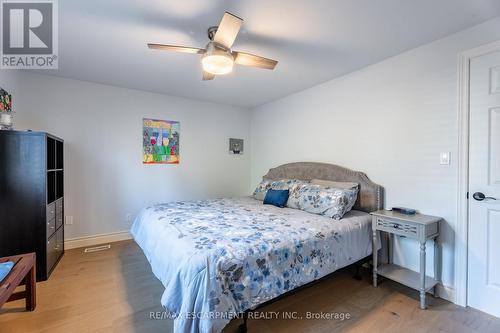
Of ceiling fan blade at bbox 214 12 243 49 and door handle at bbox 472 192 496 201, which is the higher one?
ceiling fan blade at bbox 214 12 243 49

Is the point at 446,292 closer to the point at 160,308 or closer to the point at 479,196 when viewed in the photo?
the point at 479,196

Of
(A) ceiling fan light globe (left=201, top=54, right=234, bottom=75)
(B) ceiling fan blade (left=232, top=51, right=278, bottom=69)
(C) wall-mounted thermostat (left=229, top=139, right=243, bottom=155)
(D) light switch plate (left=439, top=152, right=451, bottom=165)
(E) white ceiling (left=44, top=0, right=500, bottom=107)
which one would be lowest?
(D) light switch plate (left=439, top=152, right=451, bottom=165)

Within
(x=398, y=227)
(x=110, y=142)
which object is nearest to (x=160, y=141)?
(x=110, y=142)

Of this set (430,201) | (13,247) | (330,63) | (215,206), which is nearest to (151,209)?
(215,206)

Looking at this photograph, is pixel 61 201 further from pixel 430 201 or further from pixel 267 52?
pixel 430 201

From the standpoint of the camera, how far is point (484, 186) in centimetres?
200

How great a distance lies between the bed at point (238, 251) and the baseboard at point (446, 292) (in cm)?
65

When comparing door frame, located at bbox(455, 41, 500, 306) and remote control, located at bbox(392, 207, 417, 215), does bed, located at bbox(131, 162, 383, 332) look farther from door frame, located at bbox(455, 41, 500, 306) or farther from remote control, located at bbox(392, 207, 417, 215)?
door frame, located at bbox(455, 41, 500, 306)

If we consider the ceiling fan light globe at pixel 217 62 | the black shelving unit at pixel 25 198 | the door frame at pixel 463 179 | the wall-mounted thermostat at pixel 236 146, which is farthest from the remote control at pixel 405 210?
the black shelving unit at pixel 25 198

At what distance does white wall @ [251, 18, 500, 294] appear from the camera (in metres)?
→ 2.19

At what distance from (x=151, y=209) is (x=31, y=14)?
207cm

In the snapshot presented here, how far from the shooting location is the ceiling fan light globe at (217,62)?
6.32 ft

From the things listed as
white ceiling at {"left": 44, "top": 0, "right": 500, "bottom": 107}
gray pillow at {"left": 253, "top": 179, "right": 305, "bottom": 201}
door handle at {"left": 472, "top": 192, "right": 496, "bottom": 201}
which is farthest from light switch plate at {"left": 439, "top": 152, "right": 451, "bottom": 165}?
gray pillow at {"left": 253, "top": 179, "right": 305, "bottom": 201}

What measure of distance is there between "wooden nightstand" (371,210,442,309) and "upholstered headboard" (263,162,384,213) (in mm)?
269
